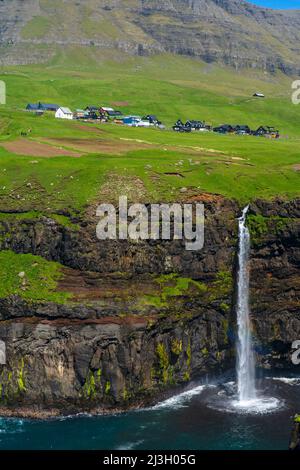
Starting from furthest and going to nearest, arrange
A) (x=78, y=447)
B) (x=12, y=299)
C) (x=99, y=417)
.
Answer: (x=12, y=299), (x=99, y=417), (x=78, y=447)

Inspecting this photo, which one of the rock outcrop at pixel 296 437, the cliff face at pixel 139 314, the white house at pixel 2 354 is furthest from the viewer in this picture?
the white house at pixel 2 354

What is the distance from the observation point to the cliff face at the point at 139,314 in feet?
262

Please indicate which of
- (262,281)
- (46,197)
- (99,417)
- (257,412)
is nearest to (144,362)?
(99,417)

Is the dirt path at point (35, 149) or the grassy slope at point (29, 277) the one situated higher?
the dirt path at point (35, 149)

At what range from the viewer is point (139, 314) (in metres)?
82.8

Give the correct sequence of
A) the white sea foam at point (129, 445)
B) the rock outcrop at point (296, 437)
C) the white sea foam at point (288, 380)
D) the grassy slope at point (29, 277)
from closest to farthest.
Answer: the rock outcrop at point (296, 437) → the white sea foam at point (129, 445) → the grassy slope at point (29, 277) → the white sea foam at point (288, 380)

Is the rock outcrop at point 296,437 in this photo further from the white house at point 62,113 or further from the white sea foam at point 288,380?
the white house at point 62,113

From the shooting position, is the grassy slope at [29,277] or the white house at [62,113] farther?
the white house at [62,113]

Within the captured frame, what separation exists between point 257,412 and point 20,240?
3674 centimetres

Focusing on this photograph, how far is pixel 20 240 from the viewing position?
89.4 meters

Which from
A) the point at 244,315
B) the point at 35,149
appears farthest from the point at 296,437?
the point at 35,149

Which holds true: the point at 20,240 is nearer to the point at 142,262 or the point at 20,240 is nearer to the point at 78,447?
the point at 142,262

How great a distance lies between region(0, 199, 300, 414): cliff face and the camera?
7994 centimetres

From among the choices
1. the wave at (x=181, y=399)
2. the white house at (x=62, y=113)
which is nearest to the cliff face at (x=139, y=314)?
the wave at (x=181, y=399)
